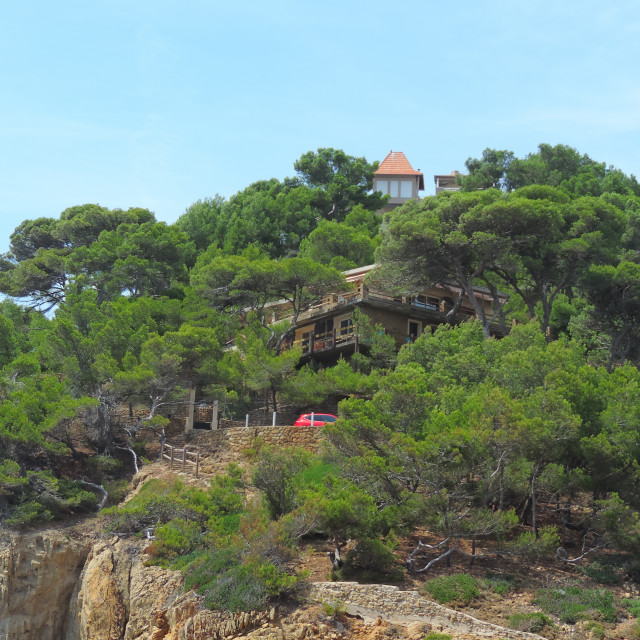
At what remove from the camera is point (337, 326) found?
43000 mm

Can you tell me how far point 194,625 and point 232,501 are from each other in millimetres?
5180

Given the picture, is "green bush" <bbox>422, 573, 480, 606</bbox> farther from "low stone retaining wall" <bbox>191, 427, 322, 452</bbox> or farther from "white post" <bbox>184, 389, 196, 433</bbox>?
"white post" <bbox>184, 389, 196, 433</bbox>

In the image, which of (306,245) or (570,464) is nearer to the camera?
(570,464)

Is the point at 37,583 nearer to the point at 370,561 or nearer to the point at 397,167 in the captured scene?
Result: the point at 370,561

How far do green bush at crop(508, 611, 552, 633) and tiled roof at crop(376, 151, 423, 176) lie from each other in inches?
2521

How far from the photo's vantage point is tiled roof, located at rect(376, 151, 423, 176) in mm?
82375

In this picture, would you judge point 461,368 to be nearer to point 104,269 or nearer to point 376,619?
point 376,619

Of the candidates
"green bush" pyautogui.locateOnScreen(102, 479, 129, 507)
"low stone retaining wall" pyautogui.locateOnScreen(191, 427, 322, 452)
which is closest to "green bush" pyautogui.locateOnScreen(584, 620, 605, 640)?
"low stone retaining wall" pyautogui.locateOnScreen(191, 427, 322, 452)

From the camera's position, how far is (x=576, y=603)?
21.6m

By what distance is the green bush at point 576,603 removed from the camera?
21.1 metres

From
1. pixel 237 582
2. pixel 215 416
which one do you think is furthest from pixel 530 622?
pixel 215 416

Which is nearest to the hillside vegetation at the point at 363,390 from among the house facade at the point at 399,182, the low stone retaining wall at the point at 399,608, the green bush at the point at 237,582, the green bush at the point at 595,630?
the green bush at the point at 237,582

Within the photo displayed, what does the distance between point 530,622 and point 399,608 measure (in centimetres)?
295

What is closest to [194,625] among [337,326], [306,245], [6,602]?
[6,602]
